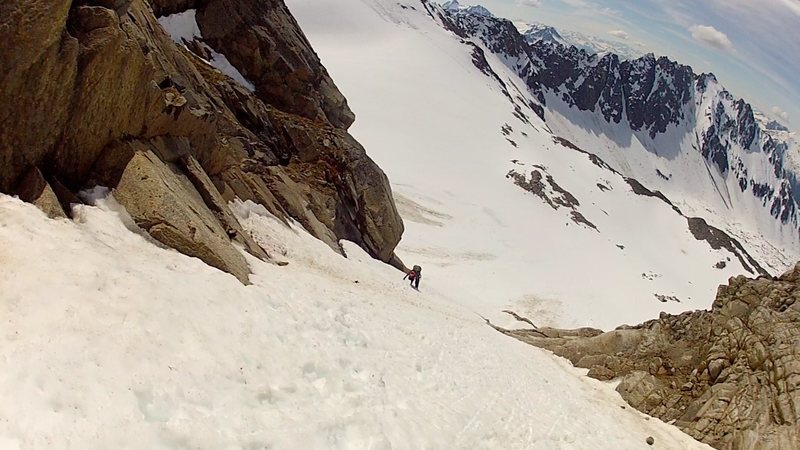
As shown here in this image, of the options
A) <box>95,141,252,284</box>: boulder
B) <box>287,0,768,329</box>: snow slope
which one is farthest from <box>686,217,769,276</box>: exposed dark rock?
<box>95,141,252,284</box>: boulder

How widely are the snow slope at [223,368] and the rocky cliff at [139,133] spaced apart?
967 millimetres

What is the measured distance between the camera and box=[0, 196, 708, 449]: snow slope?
8.80 metres

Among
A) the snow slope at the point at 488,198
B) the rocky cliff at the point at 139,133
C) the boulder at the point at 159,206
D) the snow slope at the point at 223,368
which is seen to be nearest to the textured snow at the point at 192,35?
the rocky cliff at the point at 139,133

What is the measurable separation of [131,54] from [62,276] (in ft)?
24.5

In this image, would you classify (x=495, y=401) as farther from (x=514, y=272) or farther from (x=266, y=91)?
(x=514, y=272)

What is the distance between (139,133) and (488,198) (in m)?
80.1

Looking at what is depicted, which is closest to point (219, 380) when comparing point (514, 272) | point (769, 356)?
point (769, 356)

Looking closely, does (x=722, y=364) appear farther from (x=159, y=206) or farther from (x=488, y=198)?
(x=488, y=198)

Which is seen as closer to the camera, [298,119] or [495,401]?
[495,401]

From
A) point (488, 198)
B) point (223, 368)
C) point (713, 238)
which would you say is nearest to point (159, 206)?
point (223, 368)

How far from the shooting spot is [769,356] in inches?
715

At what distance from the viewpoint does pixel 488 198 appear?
94.1 metres

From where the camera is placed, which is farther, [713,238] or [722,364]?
[713,238]

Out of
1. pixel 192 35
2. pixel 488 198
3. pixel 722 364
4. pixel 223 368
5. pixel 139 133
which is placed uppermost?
pixel 722 364
